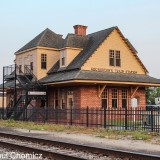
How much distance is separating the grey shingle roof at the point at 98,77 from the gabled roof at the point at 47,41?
3460 mm

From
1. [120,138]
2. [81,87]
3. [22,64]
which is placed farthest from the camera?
[22,64]

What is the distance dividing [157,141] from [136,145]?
147cm

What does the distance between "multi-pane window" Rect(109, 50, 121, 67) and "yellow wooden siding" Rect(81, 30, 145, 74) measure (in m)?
0.30

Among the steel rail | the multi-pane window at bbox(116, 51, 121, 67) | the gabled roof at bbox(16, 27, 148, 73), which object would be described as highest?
the gabled roof at bbox(16, 27, 148, 73)

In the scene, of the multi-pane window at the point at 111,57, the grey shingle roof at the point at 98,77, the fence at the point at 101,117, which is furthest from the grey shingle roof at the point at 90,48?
the fence at the point at 101,117

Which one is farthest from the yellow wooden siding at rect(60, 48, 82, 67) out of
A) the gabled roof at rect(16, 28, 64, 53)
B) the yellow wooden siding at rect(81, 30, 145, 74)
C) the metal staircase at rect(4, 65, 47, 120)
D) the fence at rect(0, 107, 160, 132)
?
the fence at rect(0, 107, 160, 132)

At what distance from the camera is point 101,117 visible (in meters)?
21.0

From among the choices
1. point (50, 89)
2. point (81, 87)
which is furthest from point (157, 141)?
point (50, 89)

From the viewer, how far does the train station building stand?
29263mm

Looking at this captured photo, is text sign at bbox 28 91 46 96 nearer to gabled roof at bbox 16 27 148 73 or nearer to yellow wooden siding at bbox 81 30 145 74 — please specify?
gabled roof at bbox 16 27 148 73

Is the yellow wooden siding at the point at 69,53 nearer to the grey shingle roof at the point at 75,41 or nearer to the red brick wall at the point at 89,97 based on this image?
the grey shingle roof at the point at 75,41

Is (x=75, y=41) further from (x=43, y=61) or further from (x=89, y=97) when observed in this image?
(x=89, y=97)

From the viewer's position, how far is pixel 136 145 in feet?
45.2

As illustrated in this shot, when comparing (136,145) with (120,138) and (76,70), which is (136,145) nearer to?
(120,138)
